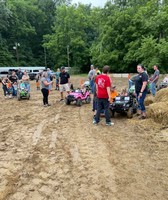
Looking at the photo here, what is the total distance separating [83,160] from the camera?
5.05m

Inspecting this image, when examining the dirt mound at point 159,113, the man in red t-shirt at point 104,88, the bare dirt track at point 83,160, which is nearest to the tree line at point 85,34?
the dirt mound at point 159,113

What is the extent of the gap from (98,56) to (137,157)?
37.0 m

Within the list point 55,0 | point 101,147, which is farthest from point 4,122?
Result: point 55,0

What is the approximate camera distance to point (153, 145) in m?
5.98

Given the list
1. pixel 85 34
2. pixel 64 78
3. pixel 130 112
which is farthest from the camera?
pixel 85 34

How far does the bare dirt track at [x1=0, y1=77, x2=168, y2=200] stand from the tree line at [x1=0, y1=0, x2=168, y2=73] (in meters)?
20.6

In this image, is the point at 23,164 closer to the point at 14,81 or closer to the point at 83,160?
the point at 83,160

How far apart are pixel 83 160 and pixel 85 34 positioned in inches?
2127

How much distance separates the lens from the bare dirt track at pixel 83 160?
152 inches

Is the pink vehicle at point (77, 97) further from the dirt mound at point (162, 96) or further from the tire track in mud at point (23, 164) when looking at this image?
the tire track in mud at point (23, 164)

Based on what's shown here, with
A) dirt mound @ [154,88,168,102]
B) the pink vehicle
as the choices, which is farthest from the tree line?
dirt mound @ [154,88,168,102]

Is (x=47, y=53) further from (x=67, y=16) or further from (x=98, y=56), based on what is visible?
(x=98, y=56)

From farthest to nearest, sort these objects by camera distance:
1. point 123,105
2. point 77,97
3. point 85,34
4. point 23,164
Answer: point 85,34
point 77,97
point 123,105
point 23,164

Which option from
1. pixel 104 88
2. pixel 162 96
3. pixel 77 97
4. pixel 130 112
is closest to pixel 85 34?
pixel 77 97
